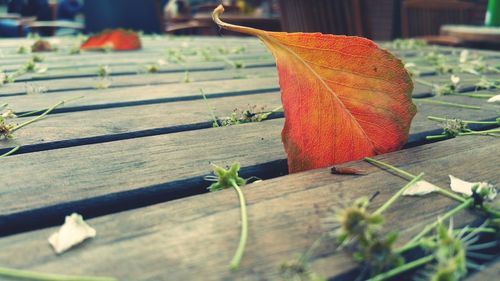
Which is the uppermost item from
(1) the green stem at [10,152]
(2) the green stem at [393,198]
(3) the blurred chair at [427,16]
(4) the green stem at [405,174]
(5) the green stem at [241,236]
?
(1) the green stem at [10,152]

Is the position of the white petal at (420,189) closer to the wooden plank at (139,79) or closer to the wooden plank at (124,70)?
the wooden plank at (139,79)

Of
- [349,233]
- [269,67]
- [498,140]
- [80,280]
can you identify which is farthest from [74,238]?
[269,67]

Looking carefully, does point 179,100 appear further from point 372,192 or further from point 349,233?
point 349,233

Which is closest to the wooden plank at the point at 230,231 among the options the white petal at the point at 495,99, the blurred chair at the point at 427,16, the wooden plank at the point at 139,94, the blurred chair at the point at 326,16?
the white petal at the point at 495,99

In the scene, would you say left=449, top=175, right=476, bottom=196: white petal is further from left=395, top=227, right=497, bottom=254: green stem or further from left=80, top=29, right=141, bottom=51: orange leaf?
left=80, top=29, right=141, bottom=51: orange leaf

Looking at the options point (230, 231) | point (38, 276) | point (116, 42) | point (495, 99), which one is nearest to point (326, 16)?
point (116, 42)

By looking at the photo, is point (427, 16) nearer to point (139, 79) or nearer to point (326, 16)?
point (326, 16)

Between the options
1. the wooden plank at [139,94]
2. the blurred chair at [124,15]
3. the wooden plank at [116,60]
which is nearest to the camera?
the wooden plank at [139,94]
